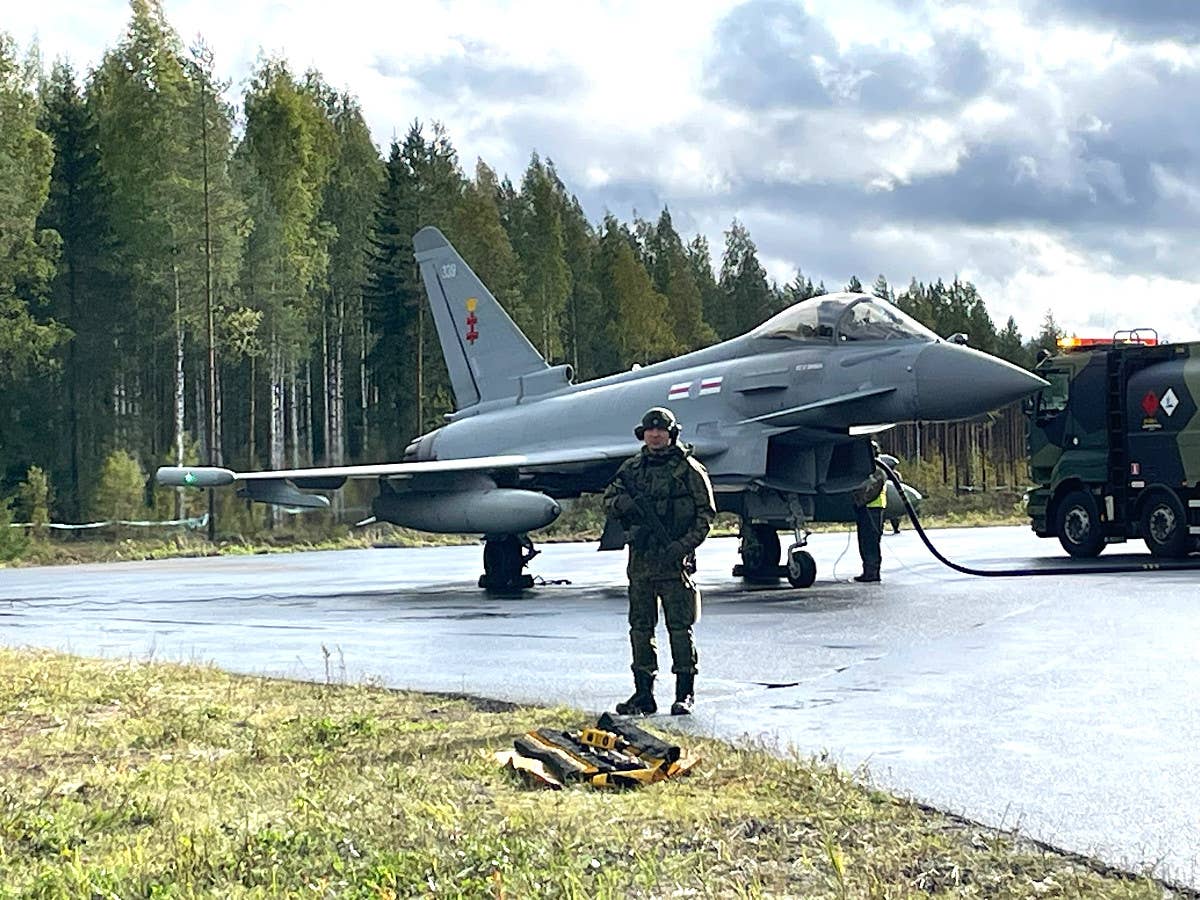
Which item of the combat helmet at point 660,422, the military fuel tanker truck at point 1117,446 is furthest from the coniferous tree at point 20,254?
the combat helmet at point 660,422

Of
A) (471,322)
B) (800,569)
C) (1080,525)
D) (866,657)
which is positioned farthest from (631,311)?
(866,657)

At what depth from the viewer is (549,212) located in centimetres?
6400

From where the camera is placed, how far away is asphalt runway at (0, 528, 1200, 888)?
5965 millimetres

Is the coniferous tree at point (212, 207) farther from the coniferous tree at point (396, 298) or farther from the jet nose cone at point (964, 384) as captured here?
the jet nose cone at point (964, 384)

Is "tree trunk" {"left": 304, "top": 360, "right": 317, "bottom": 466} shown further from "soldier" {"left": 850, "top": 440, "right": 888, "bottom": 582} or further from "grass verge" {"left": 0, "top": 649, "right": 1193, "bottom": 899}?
"grass verge" {"left": 0, "top": 649, "right": 1193, "bottom": 899}

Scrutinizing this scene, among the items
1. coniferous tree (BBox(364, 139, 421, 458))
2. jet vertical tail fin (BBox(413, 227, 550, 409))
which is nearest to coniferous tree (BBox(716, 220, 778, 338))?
coniferous tree (BBox(364, 139, 421, 458))

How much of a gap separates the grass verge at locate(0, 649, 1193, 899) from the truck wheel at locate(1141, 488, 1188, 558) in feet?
40.8

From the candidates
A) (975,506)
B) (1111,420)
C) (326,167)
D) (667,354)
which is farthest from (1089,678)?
(667,354)

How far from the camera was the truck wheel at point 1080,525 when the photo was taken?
63.9ft

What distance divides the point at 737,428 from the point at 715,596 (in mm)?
1939

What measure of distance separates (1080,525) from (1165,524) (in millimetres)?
1387

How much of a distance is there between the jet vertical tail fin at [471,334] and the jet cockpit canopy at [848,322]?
521 cm

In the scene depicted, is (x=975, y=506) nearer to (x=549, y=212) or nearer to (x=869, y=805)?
(x=549, y=212)

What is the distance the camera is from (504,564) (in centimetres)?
1794
